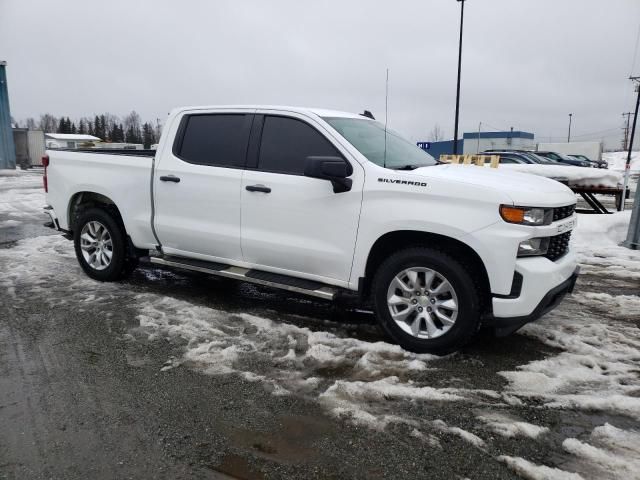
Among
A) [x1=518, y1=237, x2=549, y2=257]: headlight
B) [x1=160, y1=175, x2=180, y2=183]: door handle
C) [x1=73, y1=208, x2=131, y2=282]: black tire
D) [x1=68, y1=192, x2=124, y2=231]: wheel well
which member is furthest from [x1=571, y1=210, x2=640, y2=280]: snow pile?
[x1=68, y1=192, x2=124, y2=231]: wheel well

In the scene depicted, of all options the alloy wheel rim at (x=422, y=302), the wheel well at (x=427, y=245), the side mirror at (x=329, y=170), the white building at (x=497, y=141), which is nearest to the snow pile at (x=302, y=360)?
the alloy wheel rim at (x=422, y=302)

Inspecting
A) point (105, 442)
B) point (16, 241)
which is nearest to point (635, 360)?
point (105, 442)

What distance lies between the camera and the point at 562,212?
13.2ft

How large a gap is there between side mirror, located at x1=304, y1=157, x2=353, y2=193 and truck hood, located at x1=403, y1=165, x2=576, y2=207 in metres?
0.54

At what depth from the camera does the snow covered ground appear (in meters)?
2.89

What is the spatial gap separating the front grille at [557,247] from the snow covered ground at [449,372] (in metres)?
0.81

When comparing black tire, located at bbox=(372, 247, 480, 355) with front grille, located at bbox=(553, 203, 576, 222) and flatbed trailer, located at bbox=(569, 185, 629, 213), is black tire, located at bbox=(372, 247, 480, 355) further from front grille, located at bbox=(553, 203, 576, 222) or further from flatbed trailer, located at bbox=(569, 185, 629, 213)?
flatbed trailer, located at bbox=(569, 185, 629, 213)

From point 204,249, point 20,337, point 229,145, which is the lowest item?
point 20,337

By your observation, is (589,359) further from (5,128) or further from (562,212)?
(5,128)

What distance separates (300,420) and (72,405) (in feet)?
4.90

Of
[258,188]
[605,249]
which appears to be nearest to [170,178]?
[258,188]

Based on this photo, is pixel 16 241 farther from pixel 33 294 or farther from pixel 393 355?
pixel 393 355

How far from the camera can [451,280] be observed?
3834 mm

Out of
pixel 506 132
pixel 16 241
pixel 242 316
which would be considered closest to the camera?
pixel 242 316
